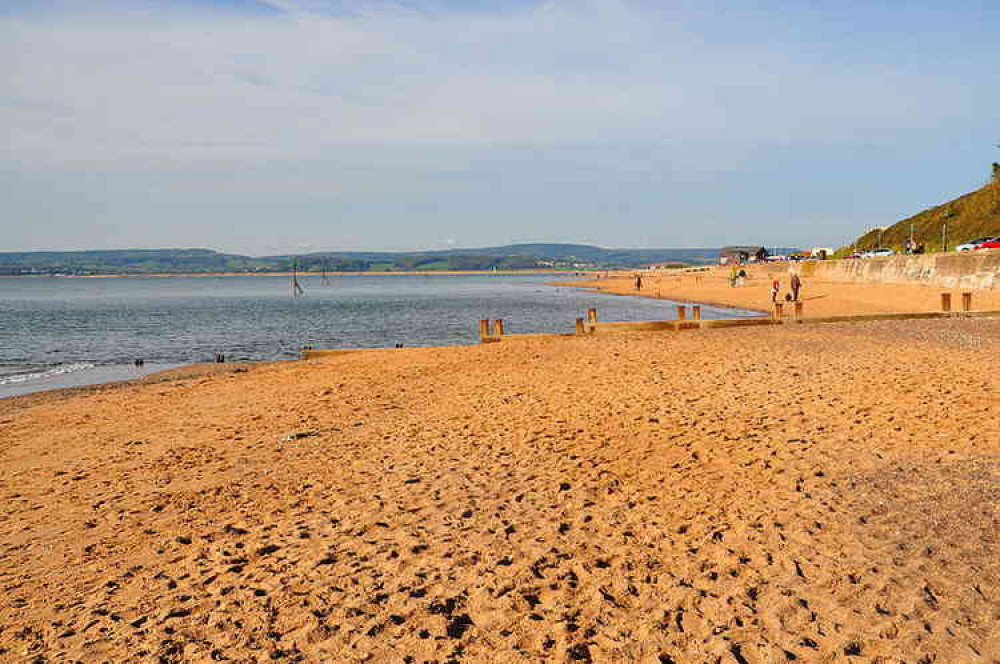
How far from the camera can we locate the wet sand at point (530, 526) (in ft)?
16.5

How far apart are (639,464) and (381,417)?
208 inches

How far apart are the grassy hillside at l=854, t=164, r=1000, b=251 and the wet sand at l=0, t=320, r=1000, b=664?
63.4m

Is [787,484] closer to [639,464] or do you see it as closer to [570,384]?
[639,464]

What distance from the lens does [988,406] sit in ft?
35.1

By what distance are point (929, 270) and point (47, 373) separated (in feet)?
138

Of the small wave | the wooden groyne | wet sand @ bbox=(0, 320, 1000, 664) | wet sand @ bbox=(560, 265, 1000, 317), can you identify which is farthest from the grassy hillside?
the small wave

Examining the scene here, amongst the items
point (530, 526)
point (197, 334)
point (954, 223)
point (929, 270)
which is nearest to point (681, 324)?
point (530, 526)

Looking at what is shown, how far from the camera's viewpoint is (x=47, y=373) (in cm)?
2491

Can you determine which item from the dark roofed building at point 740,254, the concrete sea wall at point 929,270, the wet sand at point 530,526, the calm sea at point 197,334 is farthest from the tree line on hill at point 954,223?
the dark roofed building at point 740,254

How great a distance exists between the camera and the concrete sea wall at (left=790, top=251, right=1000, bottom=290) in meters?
33.3

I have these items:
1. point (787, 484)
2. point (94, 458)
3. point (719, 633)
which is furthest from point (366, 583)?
point (94, 458)

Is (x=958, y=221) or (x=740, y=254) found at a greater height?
(x=958, y=221)

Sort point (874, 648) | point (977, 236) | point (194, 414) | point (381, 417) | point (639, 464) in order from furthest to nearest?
point (977, 236)
point (194, 414)
point (381, 417)
point (639, 464)
point (874, 648)

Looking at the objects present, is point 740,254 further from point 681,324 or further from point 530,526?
point 530,526
